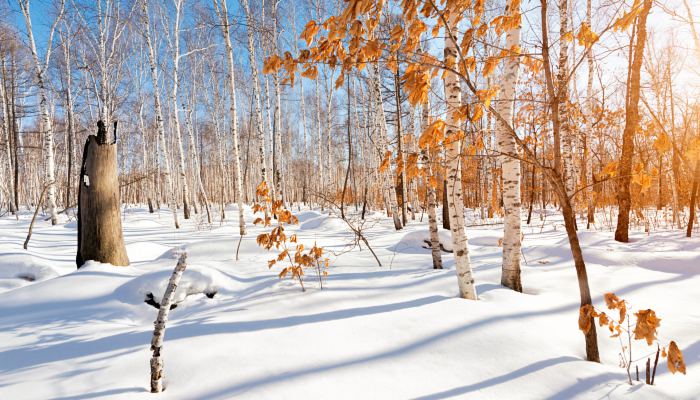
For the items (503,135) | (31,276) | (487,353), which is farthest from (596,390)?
(31,276)

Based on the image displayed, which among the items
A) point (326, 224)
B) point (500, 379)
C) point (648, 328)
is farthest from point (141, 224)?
point (648, 328)

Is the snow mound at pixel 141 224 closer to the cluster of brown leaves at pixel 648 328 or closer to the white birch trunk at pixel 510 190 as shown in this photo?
the white birch trunk at pixel 510 190

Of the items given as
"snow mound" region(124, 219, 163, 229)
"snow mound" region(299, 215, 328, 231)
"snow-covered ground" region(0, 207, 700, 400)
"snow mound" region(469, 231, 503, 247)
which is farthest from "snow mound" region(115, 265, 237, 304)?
"snow mound" region(124, 219, 163, 229)

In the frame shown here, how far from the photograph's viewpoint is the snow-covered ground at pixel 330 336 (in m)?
1.74

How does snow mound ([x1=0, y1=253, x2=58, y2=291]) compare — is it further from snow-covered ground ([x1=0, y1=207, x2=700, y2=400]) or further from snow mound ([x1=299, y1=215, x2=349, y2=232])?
snow mound ([x1=299, y1=215, x2=349, y2=232])

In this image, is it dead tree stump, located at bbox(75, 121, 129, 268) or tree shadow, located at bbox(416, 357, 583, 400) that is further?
dead tree stump, located at bbox(75, 121, 129, 268)

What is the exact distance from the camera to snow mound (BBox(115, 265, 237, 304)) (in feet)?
10.2

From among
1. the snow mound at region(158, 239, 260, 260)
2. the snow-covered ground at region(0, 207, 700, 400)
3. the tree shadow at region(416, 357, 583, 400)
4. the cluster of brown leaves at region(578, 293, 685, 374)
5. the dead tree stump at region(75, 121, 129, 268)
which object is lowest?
the tree shadow at region(416, 357, 583, 400)

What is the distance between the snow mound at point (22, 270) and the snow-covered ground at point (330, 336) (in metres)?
0.02

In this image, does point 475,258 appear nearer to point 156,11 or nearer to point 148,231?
point 148,231

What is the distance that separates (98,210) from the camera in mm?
4215

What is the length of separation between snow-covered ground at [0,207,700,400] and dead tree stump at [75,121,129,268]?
378 millimetres

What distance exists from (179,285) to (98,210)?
197 centimetres

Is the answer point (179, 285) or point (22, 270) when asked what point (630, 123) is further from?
point (22, 270)
